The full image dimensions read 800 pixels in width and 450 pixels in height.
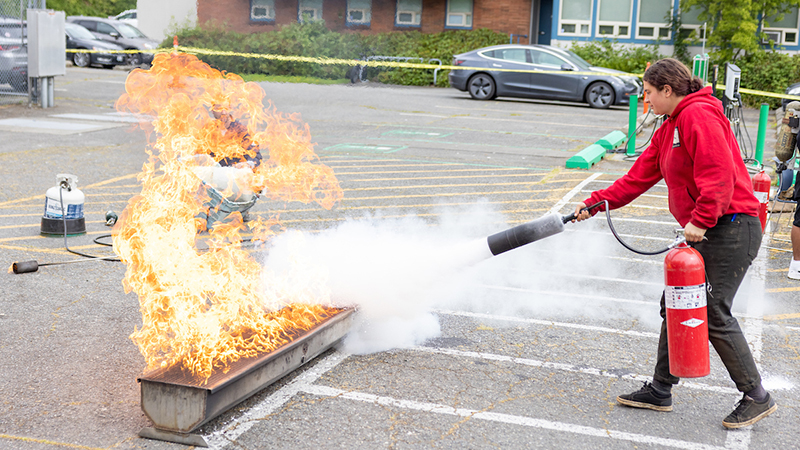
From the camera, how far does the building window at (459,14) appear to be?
A: 29766 millimetres

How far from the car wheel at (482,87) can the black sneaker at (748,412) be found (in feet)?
61.6

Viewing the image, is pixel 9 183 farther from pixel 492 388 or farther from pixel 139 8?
pixel 139 8

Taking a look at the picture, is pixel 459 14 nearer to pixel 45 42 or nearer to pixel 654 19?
pixel 654 19

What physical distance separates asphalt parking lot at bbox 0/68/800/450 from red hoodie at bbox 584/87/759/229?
4.09ft

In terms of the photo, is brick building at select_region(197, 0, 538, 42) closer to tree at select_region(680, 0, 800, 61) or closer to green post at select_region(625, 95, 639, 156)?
tree at select_region(680, 0, 800, 61)

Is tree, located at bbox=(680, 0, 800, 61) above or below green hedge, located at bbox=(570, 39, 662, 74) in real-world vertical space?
above

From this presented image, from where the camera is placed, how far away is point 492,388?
4652 mm

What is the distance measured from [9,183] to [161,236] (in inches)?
278

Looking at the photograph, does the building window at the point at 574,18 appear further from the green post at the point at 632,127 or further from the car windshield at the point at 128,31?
the car windshield at the point at 128,31

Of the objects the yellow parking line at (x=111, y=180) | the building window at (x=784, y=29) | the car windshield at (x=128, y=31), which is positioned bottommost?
the yellow parking line at (x=111, y=180)

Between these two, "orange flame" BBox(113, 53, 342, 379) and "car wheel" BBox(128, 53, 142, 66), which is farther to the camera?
"car wheel" BBox(128, 53, 142, 66)

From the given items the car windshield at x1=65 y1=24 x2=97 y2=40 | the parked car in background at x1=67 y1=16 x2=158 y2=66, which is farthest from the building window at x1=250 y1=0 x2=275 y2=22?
the car windshield at x1=65 y1=24 x2=97 y2=40

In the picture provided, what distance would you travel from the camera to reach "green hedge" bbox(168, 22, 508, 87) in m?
27.2

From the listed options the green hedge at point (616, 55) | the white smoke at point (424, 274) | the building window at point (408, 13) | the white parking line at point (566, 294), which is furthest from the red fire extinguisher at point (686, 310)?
the building window at point (408, 13)
